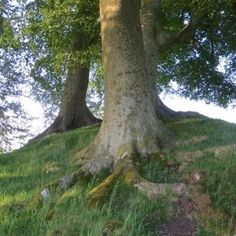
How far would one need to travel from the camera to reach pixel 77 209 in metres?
5.89

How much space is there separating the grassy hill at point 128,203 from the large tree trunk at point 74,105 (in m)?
7.57

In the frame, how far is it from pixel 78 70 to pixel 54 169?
29.6 ft

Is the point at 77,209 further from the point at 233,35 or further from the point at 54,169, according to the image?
the point at 233,35

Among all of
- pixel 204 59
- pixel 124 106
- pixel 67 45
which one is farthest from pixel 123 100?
pixel 204 59

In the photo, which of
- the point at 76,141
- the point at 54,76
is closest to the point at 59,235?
the point at 76,141

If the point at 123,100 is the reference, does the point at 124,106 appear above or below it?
below

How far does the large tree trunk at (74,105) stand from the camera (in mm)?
17328

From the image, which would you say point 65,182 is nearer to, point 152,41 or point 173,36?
Answer: point 152,41

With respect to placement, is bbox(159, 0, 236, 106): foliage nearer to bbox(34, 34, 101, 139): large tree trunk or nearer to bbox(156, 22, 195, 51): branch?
bbox(156, 22, 195, 51): branch

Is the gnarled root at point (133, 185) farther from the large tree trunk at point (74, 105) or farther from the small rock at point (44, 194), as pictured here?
the large tree trunk at point (74, 105)

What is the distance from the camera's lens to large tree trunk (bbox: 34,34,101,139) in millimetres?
17328

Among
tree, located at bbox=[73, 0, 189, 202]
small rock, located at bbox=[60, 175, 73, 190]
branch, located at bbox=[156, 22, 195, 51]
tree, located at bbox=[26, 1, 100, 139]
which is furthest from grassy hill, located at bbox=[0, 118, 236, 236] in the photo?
branch, located at bbox=[156, 22, 195, 51]

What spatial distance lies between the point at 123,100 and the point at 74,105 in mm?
9031

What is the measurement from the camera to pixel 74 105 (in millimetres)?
17750
